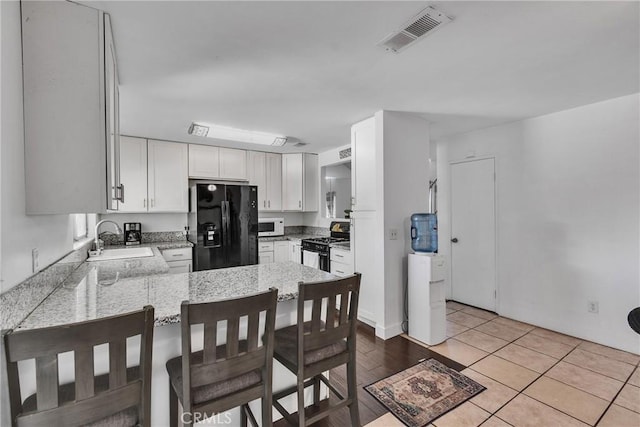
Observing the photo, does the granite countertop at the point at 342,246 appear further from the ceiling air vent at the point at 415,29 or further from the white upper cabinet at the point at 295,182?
the ceiling air vent at the point at 415,29

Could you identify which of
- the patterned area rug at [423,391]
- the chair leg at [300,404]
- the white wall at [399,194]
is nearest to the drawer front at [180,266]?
the white wall at [399,194]

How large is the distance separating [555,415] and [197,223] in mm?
4125

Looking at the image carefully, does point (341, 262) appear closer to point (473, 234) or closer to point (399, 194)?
point (399, 194)

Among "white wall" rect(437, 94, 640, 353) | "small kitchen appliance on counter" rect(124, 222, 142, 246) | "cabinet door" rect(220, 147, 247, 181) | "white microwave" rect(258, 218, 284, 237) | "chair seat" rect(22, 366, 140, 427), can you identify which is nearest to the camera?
"chair seat" rect(22, 366, 140, 427)

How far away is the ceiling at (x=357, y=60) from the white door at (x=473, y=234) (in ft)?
2.98

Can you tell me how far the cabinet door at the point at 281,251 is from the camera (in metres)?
4.85

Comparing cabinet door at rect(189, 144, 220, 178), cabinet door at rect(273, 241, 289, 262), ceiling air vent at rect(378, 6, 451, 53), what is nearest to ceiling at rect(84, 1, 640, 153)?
ceiling air vent at rect(378, 6, 451, 53)

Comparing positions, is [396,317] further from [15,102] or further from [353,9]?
[15,102]

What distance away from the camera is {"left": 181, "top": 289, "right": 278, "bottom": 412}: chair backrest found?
3.58ft

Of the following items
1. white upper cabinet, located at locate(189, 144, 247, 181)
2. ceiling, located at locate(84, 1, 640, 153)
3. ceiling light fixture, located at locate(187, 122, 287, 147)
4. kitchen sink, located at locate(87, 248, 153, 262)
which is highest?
ceiling, located at locate(84, 1, 640, 153)

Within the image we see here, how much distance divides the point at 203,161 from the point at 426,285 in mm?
3603

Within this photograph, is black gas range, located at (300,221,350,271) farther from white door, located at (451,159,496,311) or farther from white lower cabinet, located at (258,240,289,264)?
white door, located at (451,159,496,311)

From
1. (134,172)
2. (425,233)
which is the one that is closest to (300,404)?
(425,233)

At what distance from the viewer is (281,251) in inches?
193
